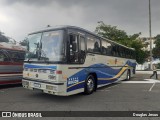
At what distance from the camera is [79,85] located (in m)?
8.73

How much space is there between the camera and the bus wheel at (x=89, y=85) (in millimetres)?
9461

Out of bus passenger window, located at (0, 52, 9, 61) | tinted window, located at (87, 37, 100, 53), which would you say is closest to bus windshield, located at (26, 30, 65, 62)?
tinted window, located at (87, 37, 100, 53)

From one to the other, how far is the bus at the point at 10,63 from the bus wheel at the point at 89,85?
4.78 meters

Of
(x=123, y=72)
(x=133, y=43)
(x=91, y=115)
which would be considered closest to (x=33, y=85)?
(x=91, y=115)

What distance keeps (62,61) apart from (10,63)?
5.10 m

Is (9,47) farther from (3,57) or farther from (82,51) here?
(82,51)

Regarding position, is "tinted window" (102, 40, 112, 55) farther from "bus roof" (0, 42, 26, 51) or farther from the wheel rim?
"bus roof" (0, 42, 26, 51)

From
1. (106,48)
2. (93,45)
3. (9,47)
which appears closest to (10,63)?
(9,47)

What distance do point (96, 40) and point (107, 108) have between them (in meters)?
4.57

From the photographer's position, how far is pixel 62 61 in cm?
766

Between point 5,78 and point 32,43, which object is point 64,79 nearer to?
point 32,43

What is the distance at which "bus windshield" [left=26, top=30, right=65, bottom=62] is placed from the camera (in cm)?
778

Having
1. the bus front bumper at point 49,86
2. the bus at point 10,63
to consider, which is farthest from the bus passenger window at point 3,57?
the bus front bumper at point 49,86

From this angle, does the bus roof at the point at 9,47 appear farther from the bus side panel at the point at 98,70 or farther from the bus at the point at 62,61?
the bus side panel at the point at 98,70
